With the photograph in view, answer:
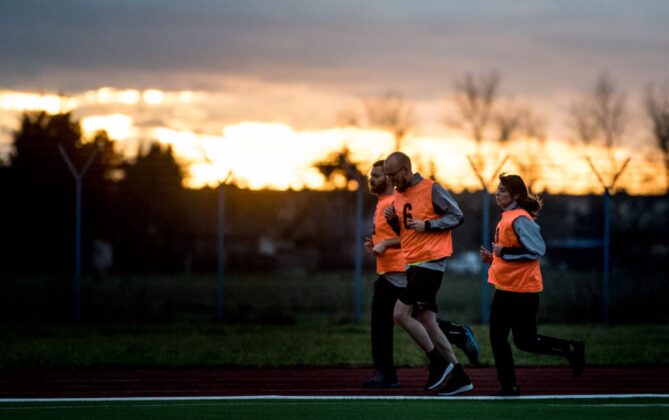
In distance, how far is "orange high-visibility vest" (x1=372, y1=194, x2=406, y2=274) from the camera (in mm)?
10109

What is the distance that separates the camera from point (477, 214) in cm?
3531

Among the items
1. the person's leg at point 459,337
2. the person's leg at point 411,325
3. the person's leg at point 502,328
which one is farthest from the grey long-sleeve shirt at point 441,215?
the person's leg at point 459,337

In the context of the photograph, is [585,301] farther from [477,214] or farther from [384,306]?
[477,214]

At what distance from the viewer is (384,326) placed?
1030cm

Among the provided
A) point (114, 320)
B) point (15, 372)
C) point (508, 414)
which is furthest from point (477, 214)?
point (508, 414)

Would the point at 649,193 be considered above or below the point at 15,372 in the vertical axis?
above

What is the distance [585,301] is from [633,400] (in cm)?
933

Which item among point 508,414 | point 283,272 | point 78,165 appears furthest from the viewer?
point 283,272

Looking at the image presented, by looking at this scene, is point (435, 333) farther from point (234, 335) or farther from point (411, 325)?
point (234, 335)

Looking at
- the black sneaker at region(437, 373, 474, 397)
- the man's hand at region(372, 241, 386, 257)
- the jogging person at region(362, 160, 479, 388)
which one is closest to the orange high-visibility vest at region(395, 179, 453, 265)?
the man's hand at region(372, 241, 386, 257)

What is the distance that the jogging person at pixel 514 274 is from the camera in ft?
30.1

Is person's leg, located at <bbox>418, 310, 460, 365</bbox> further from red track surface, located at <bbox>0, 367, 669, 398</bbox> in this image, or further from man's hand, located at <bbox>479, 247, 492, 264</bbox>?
man's hand, located at <bbox>479, 247, 492, 264</bbox>

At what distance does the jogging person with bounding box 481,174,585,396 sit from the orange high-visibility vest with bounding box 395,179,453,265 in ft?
1.61

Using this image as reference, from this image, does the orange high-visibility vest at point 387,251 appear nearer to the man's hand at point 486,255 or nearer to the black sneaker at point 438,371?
the man's hand at point 486,255
